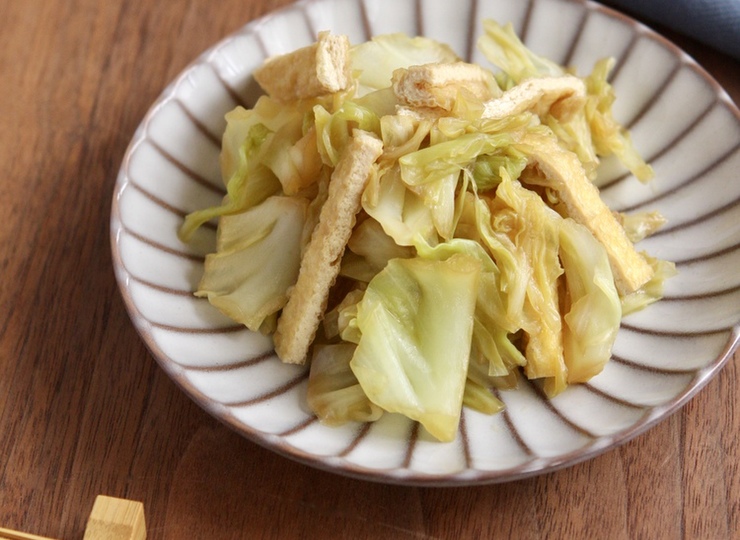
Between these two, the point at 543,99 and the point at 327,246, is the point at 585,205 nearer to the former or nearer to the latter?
the point at 543,99

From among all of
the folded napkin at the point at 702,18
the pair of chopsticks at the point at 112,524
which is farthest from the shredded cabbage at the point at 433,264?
the folded napkin at the point at 702,18

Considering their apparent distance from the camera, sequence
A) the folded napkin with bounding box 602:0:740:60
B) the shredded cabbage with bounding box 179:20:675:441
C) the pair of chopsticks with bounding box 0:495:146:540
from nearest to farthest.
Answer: the pair of chopsticks with bounding box 0:495:146:540 → the shredded cabbage with bounding box 179:20:675:441 → the folded napkin with bounding box 602:0:740:60

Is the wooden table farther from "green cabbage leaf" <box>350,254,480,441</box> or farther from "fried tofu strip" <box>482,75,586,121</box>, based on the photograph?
"fried tofu strip" <box>482,75,586,121</box>

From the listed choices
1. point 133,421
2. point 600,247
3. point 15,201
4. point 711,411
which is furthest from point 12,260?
point 711,411

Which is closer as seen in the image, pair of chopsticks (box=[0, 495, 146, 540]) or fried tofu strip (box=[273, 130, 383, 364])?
pair of chopsticks (box=[0, 495, 146, 540])

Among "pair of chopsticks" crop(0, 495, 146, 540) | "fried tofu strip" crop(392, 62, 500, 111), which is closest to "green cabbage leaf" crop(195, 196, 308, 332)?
"fried tofu strip" crop(392, 62, 500, 111)

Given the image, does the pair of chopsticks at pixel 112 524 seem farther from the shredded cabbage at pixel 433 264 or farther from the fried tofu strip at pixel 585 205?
the fried tofu strip at pixel 585 205

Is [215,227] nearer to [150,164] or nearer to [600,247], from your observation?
[150,164]
